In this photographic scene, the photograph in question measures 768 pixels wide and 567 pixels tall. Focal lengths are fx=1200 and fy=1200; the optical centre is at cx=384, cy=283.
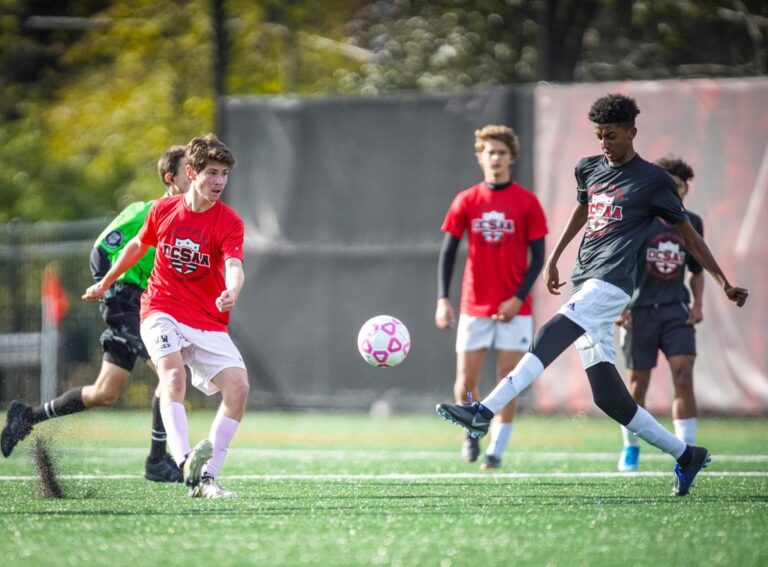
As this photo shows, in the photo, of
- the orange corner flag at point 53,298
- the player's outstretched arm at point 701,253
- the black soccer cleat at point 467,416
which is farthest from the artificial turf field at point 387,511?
the orange corner flag at point 53,298

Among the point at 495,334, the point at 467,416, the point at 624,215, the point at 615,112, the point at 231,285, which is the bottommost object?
the point at 467,416

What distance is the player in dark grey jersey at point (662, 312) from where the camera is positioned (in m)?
8.32

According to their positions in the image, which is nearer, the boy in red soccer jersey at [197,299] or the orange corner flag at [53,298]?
the boy in red soccer jersey at [197,299]

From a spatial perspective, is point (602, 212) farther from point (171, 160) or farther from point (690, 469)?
point (171, 160)

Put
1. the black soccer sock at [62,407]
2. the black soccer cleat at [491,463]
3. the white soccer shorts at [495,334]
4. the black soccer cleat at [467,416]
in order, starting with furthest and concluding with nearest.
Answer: the white soccer shorts at [495,334] → the black soccer cleat at [491,463] → the black soccer sock at [62,407] → the black soccer cleat at [467,416]

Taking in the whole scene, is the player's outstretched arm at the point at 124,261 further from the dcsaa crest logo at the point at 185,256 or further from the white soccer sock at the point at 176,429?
the white soccer sock at the point at 176,429

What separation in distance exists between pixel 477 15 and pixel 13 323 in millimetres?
8236

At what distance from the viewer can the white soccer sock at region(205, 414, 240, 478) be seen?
656 centimetres

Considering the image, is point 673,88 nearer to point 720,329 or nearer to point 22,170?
point 720,329

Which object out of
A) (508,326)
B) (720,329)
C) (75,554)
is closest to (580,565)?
Result: (75,554)

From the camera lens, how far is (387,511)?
601 cm

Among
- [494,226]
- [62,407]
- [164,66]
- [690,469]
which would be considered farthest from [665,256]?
[164,66]

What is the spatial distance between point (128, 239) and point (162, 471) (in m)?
1.57

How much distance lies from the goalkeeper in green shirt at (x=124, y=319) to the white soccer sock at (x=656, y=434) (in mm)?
2997
